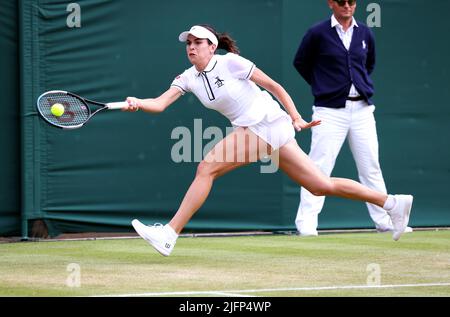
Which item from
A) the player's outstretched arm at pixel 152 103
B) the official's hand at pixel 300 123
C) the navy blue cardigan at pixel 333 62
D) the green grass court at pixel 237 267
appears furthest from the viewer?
the navy blue cardigan at pixel 333 62

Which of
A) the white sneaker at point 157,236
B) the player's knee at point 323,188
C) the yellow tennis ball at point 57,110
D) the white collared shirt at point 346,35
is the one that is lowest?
the white sneaker at point 157,236

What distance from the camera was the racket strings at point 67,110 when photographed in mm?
7566

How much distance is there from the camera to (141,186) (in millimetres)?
10484

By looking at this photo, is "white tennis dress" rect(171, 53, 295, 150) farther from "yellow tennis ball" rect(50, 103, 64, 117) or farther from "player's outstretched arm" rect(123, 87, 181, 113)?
"yellow tennis ball" rect(50, 103, 64, 117)

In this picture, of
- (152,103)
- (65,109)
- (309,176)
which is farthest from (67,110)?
(309,176)

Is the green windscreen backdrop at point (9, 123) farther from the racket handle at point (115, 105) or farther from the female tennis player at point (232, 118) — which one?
the racket handle at point (115, 105)

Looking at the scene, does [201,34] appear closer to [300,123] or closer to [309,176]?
[300,123]

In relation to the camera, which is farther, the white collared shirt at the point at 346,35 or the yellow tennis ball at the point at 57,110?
the white collared shirt at the point at 346,35

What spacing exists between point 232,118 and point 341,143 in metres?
2.50

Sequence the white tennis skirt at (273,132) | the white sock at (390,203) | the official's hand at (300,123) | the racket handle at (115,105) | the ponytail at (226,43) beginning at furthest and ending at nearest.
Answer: the white sock at (390,203)
the ponytail at (226,43)
the white tennis skirt at (273,132)
the official's hand at (300,123)
the racket handle at (115,105)

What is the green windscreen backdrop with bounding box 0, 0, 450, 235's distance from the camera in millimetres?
10109

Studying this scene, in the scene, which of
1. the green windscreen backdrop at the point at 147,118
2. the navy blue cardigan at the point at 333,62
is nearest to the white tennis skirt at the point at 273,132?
the navy blue cardigan at the point at 333,62

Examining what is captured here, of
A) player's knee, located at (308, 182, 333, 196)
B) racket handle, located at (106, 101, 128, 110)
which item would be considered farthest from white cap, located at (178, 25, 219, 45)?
player's knee, located at (308, 182, 333, 196)

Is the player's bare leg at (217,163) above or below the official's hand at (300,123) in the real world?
below
